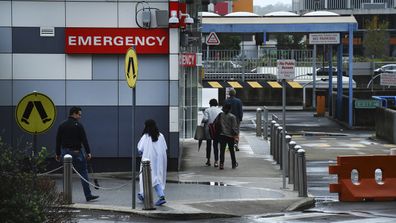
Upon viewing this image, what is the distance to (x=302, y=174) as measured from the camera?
16062 millimetres

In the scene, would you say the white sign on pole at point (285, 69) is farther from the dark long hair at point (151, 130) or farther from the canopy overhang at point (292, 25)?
the canopy overhang at point (292, 25)

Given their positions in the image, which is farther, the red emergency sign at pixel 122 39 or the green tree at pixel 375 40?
the green tree at pixel 375 40

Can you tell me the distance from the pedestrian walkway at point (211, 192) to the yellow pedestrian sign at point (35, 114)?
1452mm

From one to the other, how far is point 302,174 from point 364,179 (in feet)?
4.95

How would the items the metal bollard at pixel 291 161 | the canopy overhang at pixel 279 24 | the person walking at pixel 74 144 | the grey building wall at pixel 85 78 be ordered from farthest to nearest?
the canopy overhang at pixel 279 24 → the grey building wall at pixel 85 78 → the metal bollard at pixel 291 161 → the person walking at pixel 74 144

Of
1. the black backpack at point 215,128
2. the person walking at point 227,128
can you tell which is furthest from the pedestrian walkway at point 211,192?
the black backpack at point 215,128

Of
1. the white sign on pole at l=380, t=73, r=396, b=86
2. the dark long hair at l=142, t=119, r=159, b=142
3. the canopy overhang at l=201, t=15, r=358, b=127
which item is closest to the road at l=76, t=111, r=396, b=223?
the dark long hair at l=142, t=119, r=159, b=142

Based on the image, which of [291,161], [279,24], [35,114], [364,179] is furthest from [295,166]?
[279,24]

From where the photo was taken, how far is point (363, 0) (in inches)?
3782

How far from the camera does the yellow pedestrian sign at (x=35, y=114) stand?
48.0 feet

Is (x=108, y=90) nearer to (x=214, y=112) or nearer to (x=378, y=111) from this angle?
(x=214, y=112)

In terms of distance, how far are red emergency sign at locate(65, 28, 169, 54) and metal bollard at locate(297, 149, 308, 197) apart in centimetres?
466

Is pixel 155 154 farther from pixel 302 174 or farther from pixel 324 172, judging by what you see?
pixel 324 172

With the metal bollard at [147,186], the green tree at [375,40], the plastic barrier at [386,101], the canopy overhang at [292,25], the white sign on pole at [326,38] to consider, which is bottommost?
the metal bollard at [147,186]
